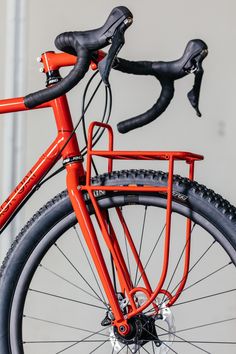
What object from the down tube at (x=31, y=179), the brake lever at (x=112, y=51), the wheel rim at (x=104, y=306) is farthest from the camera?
the wheel rim at (x=104, y=306)

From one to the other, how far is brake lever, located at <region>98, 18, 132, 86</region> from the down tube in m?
0.28

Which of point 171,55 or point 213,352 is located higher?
point 171,55

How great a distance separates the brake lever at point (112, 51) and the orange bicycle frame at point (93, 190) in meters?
0.15

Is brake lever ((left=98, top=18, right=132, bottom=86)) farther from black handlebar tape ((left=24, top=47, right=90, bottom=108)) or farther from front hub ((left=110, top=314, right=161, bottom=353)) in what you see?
front hub ((left=110, top=314, right=161, bottom=353))

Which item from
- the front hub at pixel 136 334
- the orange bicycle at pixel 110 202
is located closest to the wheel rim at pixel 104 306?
the orange bicycle at pixel 110 202

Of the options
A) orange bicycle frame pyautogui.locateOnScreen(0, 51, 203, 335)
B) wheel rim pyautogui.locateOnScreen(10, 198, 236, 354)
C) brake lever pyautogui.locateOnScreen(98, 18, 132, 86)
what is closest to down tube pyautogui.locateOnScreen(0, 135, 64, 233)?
orange bicycle frame pyautogui.locateOnScreen(0, 51, 203, 335)

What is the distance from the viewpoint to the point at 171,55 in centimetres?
247

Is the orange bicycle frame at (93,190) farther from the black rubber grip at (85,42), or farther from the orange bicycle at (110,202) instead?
the black rubber grip at (85,42)

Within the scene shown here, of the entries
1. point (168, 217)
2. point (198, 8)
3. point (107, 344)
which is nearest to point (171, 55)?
point (198, 8)

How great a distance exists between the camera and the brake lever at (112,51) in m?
1.41

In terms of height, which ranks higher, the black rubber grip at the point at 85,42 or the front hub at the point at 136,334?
the black rubber grip at the point at 85,42

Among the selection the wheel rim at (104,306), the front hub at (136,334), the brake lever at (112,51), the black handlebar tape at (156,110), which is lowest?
the front hub at (136,334)

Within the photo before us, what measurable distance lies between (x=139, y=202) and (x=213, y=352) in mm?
1071

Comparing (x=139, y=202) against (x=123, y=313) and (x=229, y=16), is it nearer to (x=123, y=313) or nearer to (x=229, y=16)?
(x=123, y=313)
